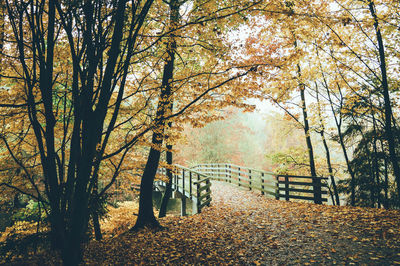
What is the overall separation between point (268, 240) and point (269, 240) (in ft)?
0.07

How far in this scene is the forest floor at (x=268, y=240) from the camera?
13.3 ft

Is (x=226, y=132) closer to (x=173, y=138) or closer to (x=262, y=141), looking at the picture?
(x=262, y=141)

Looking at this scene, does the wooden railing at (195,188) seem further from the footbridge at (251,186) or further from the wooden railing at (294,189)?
the wooden railing at (294,189)

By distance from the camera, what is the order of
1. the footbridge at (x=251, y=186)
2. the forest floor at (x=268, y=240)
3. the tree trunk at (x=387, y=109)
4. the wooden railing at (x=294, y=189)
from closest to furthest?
1. the forest floor at (x=268, y=240)
2. the tree trunk at (x=387, y=109)
3. the wooden railing at (x=294, y=189)
4. the footbridge at (x=251, y=186)

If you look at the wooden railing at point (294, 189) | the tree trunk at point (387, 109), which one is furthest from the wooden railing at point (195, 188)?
the tree trunk at point (387, 109)

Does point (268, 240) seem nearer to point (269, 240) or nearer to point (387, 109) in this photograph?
point (269, 240)

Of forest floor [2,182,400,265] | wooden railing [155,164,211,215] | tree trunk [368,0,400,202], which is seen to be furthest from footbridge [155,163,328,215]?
tree trunk [368,0,400,202]

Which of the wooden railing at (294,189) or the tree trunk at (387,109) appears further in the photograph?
the wooden railing at (294,189)

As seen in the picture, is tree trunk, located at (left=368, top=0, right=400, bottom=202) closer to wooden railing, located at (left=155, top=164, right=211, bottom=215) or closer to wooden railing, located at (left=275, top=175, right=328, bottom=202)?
wooden railing, located at (left=275, top=175, right=328, bottom=202)

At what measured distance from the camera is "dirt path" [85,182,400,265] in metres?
4.06

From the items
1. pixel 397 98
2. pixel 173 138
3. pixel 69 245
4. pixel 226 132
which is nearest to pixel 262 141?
pixel 226 132

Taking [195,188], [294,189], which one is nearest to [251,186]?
[294,189]

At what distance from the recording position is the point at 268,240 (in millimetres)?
4969

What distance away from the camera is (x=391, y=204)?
30.8 feet
